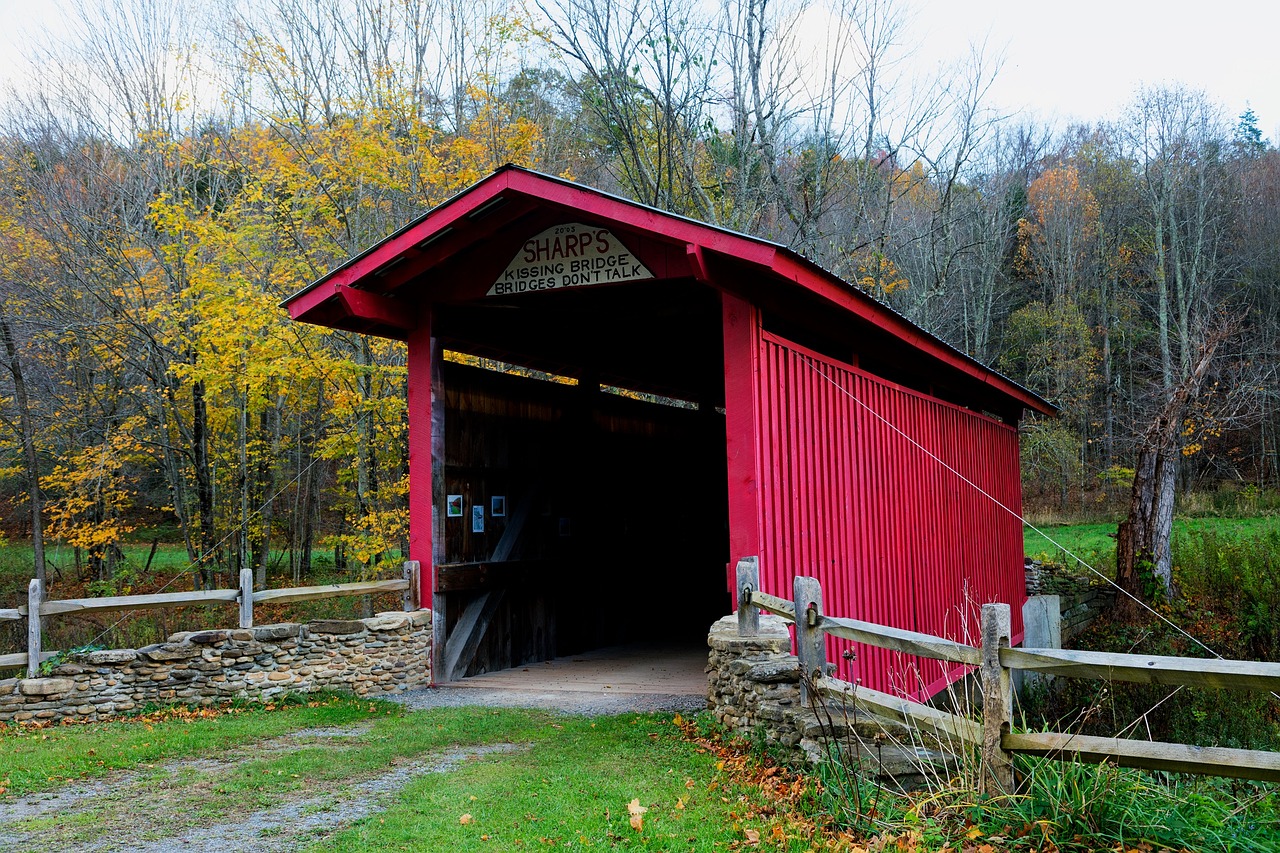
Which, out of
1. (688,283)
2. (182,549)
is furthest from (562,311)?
(182,549)

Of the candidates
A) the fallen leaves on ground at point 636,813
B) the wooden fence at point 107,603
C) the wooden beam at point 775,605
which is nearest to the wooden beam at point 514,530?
the wooden fence at point 107,603

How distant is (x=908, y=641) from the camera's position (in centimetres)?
474

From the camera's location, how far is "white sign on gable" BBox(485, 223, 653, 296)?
8305 mm

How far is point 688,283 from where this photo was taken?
30.4 ft

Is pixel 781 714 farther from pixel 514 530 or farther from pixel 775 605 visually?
pixel 514 530

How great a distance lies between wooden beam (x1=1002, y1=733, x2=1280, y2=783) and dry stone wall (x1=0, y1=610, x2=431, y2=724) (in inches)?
244

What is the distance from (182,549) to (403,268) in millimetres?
18781

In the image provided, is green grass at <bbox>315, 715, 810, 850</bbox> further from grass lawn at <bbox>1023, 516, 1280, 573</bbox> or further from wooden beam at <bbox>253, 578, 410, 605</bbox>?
grass lawn at <bbox>1023, 516, 1280, 573</bbox>

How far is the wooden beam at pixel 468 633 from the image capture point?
951 cm

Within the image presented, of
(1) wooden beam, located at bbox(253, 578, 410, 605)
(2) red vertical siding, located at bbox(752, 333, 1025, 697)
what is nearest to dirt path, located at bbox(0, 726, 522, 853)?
(1) wooden beam, located at bbox(253, 578, 410, 605)

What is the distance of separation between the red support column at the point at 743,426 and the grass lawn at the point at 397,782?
1503 millimetres

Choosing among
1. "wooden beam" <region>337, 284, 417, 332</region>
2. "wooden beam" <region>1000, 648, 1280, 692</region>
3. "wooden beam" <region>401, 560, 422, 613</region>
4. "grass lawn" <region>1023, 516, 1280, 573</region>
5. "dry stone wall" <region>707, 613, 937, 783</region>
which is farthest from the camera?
"grass lawn" <region>1023, 516, 1280, 573</region>

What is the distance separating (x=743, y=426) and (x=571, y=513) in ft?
14.7

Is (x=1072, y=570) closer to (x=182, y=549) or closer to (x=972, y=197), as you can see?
(x=972, y=197)
